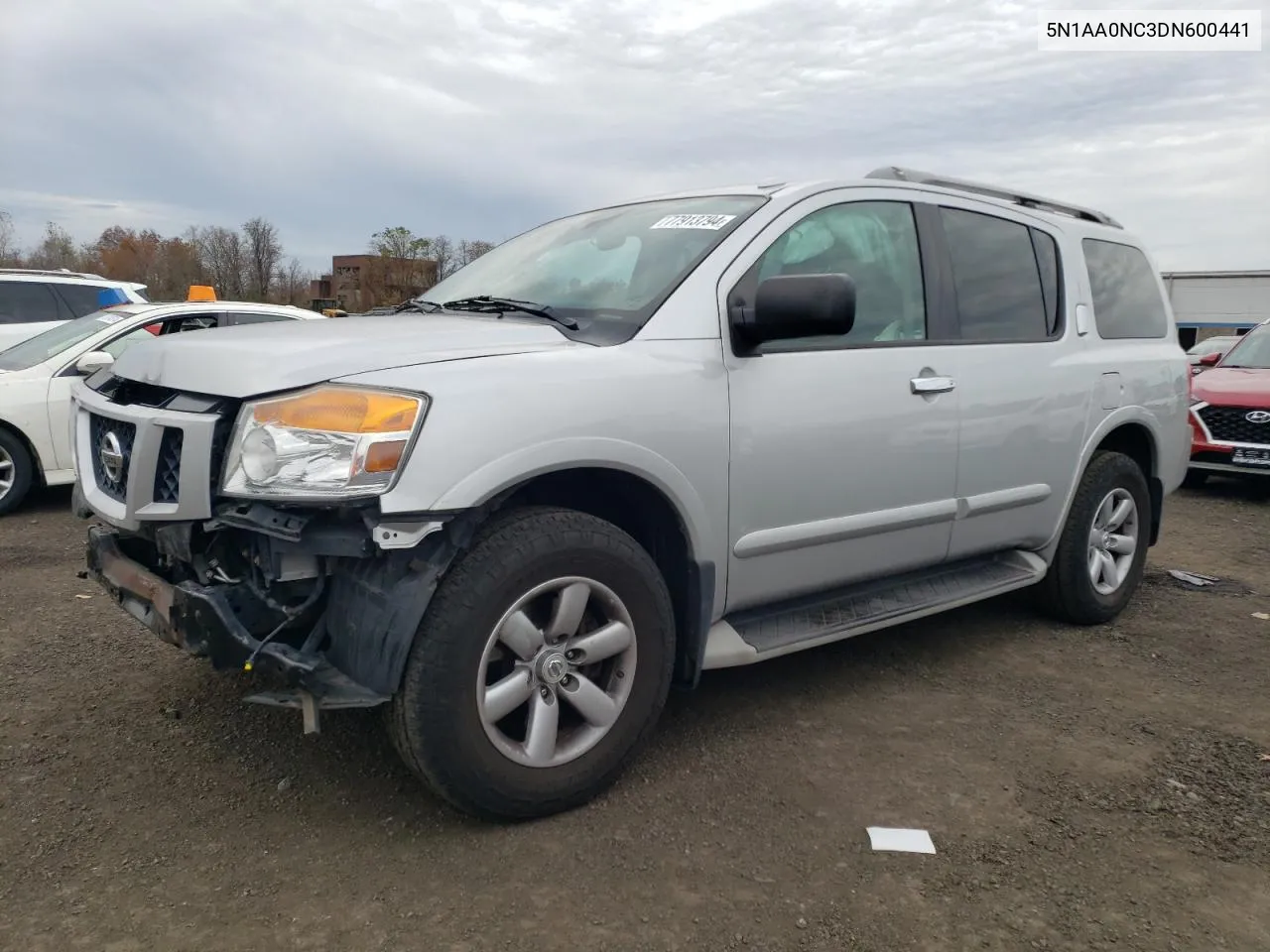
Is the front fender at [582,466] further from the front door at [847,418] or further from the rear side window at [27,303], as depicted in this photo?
the rear side window at [27,303]

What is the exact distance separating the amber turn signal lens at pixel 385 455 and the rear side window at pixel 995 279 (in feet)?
7.69

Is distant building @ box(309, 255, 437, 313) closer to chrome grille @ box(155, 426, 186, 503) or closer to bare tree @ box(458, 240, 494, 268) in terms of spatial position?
bare tree @ box(458, 240, 494, 268)

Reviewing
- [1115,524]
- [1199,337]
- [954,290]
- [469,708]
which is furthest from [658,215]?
[1199,337]

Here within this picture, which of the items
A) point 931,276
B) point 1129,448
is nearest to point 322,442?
point 931,276

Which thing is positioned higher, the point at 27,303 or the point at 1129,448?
the point at 27,303

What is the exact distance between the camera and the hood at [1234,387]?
823 cm

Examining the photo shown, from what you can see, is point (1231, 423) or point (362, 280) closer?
point (1231, 423)

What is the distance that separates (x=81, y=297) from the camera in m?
10.2

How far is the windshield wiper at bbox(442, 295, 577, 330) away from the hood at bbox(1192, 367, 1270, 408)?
24.4ft

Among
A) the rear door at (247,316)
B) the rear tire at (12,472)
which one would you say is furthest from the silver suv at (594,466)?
the rear door at (247,316)

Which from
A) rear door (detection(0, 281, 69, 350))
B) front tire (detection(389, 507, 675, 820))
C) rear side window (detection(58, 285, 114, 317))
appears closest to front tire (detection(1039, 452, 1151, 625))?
front tire (detection(389, 507, 675, 820))

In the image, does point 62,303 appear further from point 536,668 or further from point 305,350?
point 536,668

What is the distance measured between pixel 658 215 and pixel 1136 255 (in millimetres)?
2788

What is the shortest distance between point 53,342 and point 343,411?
19.7ft
